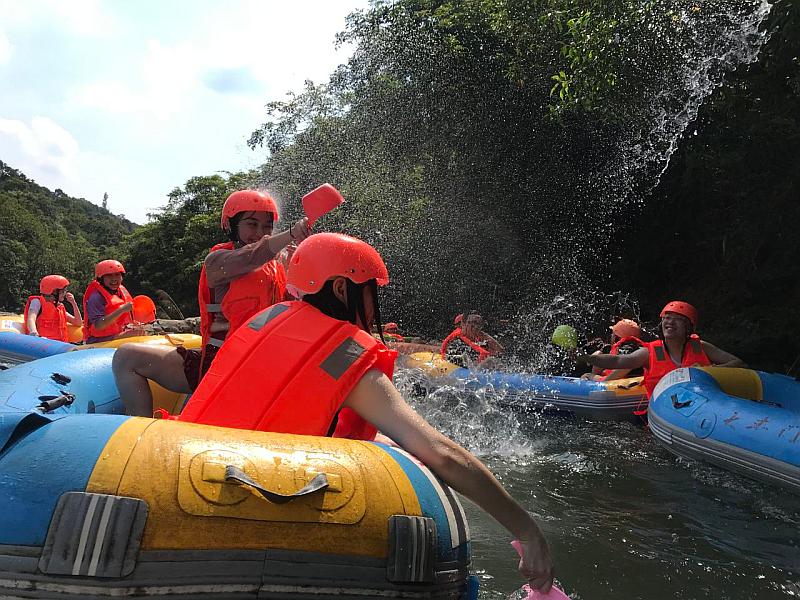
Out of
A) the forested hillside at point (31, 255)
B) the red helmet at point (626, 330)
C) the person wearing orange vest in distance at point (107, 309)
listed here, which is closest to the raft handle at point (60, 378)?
the person wearing orange vest in distance at point (107, 309)

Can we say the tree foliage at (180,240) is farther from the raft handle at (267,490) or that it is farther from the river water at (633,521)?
the raft handle at (267,490)

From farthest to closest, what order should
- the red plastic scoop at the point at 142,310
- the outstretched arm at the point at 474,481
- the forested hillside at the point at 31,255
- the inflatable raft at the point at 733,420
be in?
the forested hillside at the point at 31,255 < the red plastic scoop at the point at 142,310 < the inflatable raft at the point at 733,420 < the outstretched arm at the point at 474,481

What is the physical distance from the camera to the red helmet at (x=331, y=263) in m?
2.25

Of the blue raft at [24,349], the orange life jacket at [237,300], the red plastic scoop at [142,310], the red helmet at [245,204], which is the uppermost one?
the red helmet at [245,204]

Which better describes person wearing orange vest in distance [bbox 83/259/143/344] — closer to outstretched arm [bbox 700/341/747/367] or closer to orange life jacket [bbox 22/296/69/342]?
orange life jacket [bbox 22/296/69/342]

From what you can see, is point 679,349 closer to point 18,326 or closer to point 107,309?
point 107,309

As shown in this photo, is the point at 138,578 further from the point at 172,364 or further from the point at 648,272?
the point at 648,272

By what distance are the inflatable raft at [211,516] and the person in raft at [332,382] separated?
12 centimetres

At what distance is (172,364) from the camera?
3.62m

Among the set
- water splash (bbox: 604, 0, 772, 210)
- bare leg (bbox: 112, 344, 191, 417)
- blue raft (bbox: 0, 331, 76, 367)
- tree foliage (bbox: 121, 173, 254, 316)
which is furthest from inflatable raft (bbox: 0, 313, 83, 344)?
tree foliage (bbox: 121, 173, 254, 316)

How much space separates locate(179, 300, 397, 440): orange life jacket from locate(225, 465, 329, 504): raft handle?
0.36 metres

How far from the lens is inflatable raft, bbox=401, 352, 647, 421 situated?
804 centimetres

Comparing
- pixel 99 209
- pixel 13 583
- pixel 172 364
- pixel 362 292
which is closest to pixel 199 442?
pixel 13 583

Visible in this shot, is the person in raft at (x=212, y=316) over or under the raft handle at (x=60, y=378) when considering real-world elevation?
over
